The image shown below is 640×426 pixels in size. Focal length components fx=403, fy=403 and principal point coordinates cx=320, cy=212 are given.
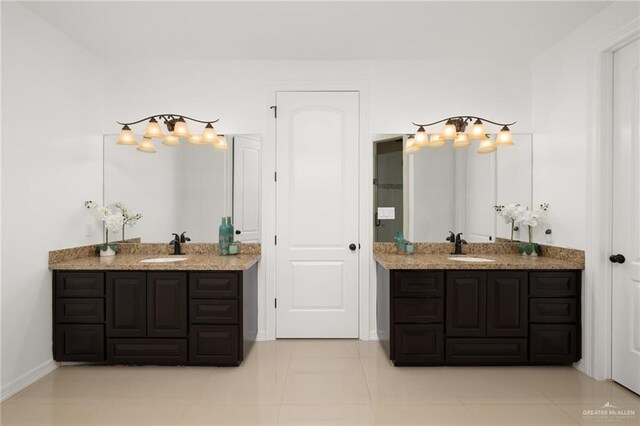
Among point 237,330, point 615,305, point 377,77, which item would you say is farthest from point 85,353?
point 615,305

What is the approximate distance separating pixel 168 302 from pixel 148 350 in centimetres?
39

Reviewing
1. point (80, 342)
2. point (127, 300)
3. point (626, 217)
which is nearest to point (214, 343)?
point (127, 300)

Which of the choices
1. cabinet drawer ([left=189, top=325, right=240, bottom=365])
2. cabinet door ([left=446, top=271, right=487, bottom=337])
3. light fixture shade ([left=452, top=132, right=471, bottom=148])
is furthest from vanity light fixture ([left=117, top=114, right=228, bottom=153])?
cabinet door ([left=446, top=271, right=487, bottom=337])

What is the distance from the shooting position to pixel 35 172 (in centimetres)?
284

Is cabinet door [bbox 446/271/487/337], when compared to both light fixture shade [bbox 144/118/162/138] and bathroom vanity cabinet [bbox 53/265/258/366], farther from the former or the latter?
light fixture shade [bbox 144/118/162/138]

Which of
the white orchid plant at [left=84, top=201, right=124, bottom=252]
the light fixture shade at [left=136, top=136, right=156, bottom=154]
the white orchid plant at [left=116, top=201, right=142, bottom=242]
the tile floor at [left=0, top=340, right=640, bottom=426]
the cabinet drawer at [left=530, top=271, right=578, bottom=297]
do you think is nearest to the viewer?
the tile floor at [left=0, top=340, right=640, bottom=426]

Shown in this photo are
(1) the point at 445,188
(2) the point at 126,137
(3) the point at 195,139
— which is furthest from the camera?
(1) the point at 445,188

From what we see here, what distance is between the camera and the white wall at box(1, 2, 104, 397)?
8.61 ft

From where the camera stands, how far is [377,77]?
3715 mm

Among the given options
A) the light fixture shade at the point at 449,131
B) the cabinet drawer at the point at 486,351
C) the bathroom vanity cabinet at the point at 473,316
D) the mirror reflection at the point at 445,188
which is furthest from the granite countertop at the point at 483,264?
the light fixture shade at the point at 449,131

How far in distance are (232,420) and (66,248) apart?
1.98m

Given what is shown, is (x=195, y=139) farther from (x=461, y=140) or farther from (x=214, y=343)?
(x=461, y=140)

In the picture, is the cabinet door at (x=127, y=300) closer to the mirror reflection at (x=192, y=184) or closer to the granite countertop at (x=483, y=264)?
the mirror reflection at (x=192, y=184)

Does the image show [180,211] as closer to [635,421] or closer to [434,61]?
[434,61]
